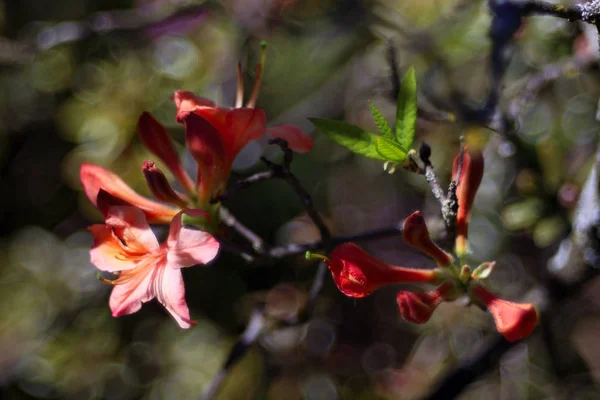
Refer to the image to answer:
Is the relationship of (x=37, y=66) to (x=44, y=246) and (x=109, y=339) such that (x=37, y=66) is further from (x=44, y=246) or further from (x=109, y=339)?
(x=109, y=339)

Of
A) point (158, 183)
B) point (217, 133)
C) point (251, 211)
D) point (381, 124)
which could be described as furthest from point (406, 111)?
point (251, 211)

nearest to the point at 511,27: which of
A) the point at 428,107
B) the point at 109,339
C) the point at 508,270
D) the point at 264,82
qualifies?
the point at 428,107

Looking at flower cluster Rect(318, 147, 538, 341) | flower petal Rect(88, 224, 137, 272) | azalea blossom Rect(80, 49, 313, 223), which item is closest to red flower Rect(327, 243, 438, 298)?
flower cluster Rect(318, 147, 538, 341)

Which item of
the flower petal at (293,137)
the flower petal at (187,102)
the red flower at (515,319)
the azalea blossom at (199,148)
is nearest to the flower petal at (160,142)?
the azalea blossom at (199,148)

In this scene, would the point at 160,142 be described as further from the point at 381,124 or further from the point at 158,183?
the point at 381,124

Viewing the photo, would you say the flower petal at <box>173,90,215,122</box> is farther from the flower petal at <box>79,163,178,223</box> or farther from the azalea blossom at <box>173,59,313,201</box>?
the flower petal at <box>79,163,178,223</box>
